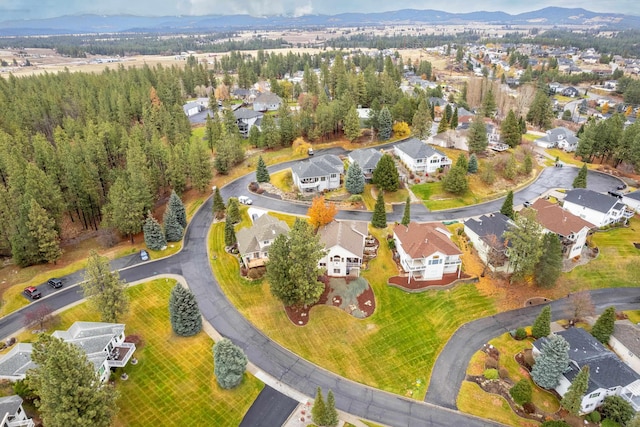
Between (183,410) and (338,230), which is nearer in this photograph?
(183,410)

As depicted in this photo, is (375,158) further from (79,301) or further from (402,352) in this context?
(79,301)

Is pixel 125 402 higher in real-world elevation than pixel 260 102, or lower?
lower

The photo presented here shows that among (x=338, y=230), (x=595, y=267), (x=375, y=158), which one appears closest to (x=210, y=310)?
(x=338, y=230)

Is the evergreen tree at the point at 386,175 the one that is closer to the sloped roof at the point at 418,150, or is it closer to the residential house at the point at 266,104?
the sloped roof at the point at 418,150

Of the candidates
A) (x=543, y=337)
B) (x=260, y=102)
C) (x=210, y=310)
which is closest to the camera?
(x=543, y=337)

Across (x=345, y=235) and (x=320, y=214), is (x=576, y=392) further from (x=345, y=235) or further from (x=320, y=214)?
(x=320, y=214)

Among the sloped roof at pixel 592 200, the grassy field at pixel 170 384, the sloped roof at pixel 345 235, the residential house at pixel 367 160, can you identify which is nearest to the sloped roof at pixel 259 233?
the sloped roof at pixel 345 235
